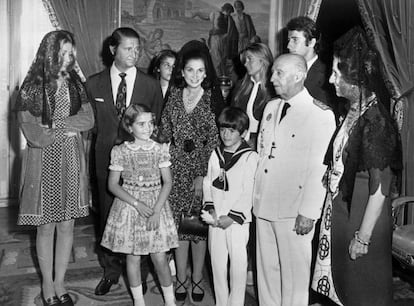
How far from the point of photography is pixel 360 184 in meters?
2.69

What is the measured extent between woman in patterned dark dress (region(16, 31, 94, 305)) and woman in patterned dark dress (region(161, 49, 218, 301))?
2.00 ft

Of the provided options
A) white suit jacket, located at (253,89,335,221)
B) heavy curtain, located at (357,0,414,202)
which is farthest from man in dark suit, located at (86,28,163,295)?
heavy curtain, located at (357,0,414,202)

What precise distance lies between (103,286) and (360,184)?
215cm

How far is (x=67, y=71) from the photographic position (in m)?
3.31

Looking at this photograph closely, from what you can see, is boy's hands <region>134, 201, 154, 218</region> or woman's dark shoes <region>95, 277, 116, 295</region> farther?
woman's dark shoes <region>95, 277, 116, 295</region>

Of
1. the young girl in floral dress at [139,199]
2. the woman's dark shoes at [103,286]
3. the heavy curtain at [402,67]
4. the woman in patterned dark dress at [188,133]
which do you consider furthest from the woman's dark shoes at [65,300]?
the heavy curtain at [402,67]

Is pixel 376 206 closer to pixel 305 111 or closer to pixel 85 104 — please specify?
pixel 305 111

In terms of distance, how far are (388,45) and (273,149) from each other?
270cm

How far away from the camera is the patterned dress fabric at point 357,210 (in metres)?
2.59

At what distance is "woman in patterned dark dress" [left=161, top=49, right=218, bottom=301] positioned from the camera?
3.51 metres

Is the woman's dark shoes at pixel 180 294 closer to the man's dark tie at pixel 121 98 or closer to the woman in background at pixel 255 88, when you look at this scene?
the woman in background at pixel 255 88

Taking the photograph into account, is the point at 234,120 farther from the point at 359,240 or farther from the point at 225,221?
the point at 359,240

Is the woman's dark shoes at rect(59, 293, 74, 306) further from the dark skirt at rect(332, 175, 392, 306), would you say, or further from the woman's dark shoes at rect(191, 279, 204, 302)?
the dark skirt at rect(332, 175, 392, 306)

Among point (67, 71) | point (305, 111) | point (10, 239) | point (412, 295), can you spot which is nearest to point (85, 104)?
point (67, 71)
